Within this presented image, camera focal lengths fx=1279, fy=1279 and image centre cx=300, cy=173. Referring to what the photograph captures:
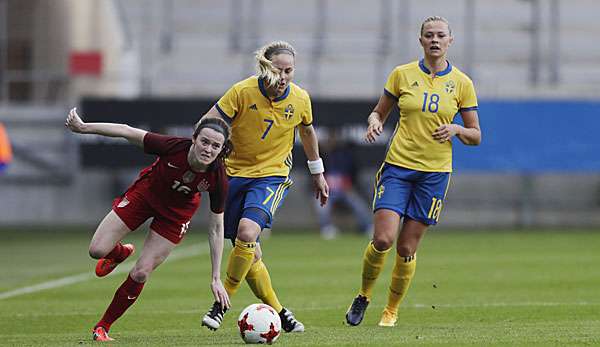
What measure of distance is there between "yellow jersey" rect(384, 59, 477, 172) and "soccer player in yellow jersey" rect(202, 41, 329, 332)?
2.36ft

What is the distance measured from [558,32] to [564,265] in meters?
13.7

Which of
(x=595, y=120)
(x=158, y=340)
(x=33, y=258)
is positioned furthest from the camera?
(x=595, y=120)

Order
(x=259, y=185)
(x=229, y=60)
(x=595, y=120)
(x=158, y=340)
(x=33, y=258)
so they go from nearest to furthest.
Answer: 1. (x=158, y=340)
2. (x=259, y=185)
3. (x=33, y=258)
4. (x=595, y=120)
5. (x=229, y=60)

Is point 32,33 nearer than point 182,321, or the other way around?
point 182,321

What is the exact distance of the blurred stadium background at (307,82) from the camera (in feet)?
80.9

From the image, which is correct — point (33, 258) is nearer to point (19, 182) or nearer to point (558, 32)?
point (19, 182)

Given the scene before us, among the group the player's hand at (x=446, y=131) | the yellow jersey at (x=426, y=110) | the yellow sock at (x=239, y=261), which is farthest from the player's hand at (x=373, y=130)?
the yellow sock at (x=239, y=261)

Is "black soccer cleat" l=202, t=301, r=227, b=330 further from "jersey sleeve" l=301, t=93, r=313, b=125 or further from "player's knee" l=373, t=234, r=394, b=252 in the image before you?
"jersey sleeve" l=301, t=93, r=313, b=125

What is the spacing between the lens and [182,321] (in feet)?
34.6

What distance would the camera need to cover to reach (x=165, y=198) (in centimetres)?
898

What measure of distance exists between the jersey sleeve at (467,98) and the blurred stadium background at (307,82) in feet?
48.2

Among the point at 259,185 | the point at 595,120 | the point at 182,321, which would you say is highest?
the point at 259,185

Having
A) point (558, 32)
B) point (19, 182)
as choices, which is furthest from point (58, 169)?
point (558, 32)

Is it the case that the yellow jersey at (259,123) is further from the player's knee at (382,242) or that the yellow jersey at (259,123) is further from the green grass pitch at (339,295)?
the green grass pitch at (339,295)
